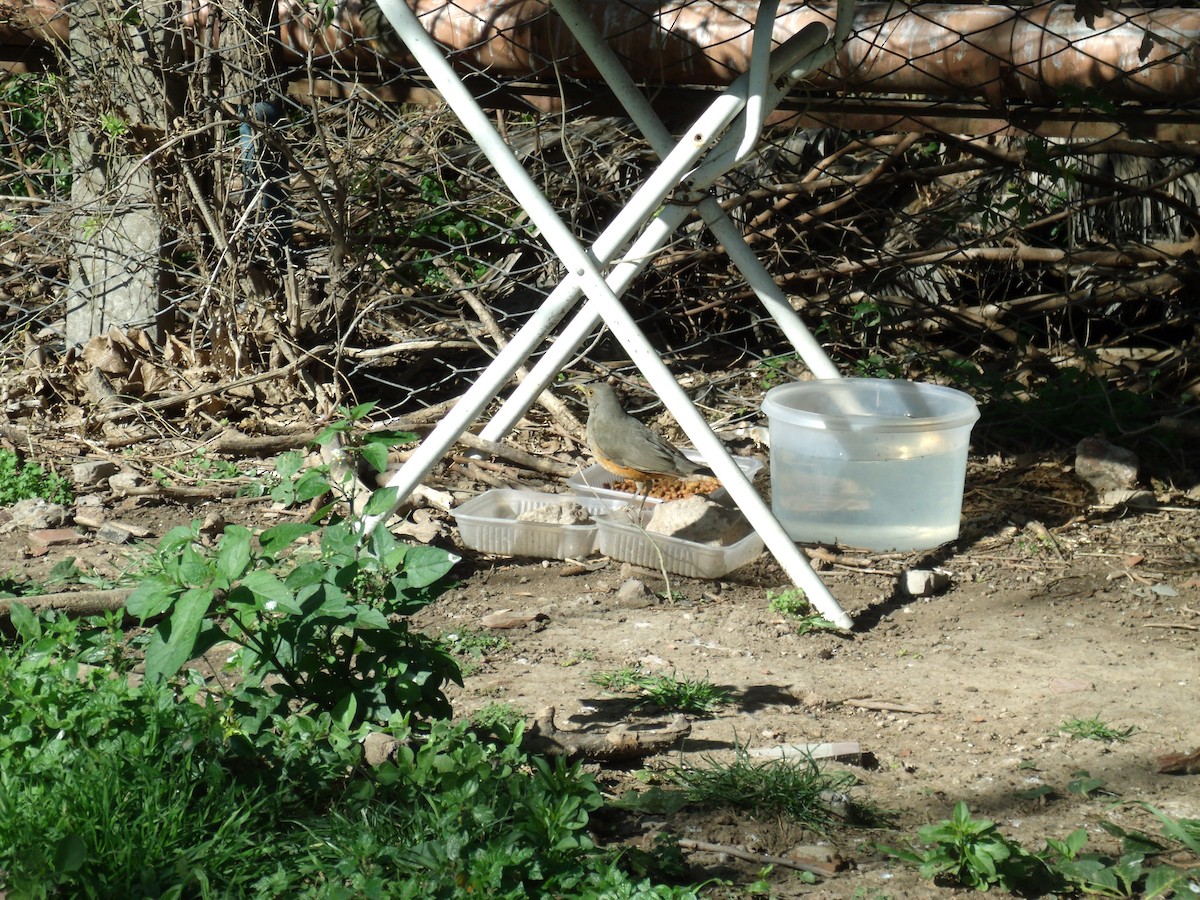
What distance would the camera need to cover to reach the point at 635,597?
356 cm

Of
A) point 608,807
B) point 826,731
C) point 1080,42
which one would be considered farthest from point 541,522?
point 1080,42

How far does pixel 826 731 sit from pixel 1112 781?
0.60 m

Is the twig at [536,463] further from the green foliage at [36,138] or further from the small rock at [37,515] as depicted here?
the green foliage at [36,138]

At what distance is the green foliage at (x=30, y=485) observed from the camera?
4277 mm

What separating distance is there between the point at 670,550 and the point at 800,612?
497mm

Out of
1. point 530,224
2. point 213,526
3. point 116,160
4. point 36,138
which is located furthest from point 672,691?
point 36,138

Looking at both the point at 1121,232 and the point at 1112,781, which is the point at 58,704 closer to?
the point at 1112,781

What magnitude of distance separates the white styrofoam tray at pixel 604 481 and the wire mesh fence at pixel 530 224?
0.86 m

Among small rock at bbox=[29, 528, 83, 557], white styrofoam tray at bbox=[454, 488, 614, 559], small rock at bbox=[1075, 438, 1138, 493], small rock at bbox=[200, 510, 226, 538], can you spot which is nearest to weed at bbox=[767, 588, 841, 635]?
white styrofoam tray at bbox=[454, 488, 614, 559]

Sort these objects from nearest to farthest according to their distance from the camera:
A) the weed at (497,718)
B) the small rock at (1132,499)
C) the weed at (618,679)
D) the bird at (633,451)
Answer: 1. the weed at (497,718)
2. the weed at (618,679)
3. the bird at (633,451)
4. the small rock at (1132,499)

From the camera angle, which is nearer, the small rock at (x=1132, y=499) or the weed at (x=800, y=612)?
the weed at (x=800, y=612)

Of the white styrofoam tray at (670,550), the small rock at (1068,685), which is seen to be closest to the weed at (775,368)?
the white styrofoam tray at (670,550)

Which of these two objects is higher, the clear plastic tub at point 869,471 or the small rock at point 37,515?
the clear plastic tub at point 869,471

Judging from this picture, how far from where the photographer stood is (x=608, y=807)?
7.49 feet
